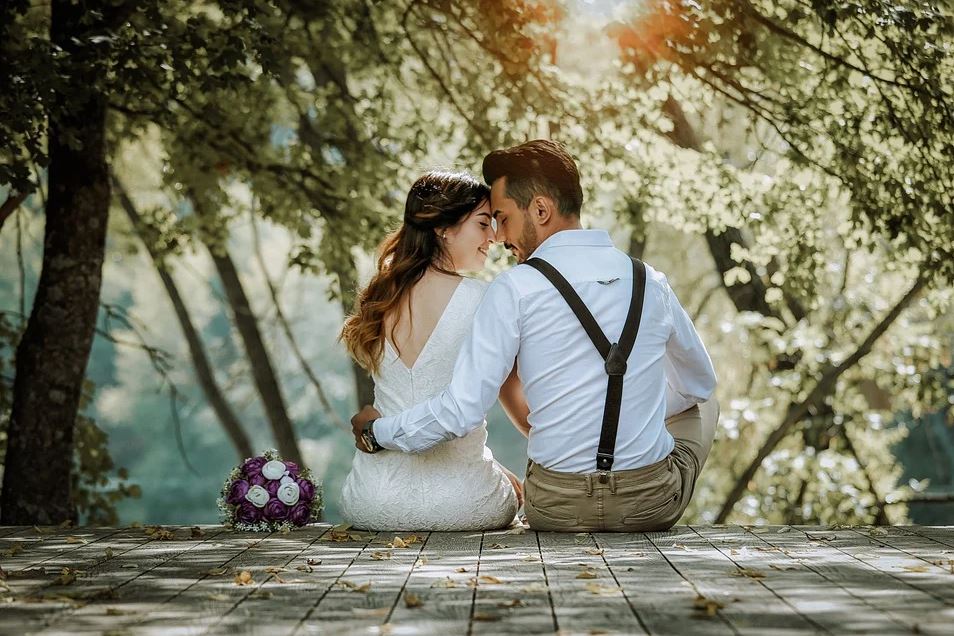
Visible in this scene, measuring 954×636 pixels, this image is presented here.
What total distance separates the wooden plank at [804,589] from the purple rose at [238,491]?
80.1 inches

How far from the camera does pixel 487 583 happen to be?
3.78 metres

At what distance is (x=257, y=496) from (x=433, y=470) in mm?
802

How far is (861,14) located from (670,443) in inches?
126

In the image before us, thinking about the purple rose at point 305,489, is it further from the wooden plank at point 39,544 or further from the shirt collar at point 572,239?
the shirt collar at point 572,239

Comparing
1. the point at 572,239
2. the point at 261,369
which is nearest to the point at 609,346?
the point at 572,239

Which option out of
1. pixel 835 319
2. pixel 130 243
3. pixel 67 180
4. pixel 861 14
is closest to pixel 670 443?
pixel 861 14

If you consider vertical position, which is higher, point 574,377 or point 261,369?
point 261,369

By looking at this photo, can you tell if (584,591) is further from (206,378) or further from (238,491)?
(206,378)

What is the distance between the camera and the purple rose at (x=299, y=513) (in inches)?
222

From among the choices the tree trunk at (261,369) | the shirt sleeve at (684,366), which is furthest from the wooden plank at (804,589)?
the tree trunk at (261,369)

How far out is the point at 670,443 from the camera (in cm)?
516

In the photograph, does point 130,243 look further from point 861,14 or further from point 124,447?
point 124,447

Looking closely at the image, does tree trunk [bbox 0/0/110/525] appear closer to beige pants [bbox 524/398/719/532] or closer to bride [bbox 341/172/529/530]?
bride [bbox 341/172/529/530]

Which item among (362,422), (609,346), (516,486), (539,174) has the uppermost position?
(539,174)
